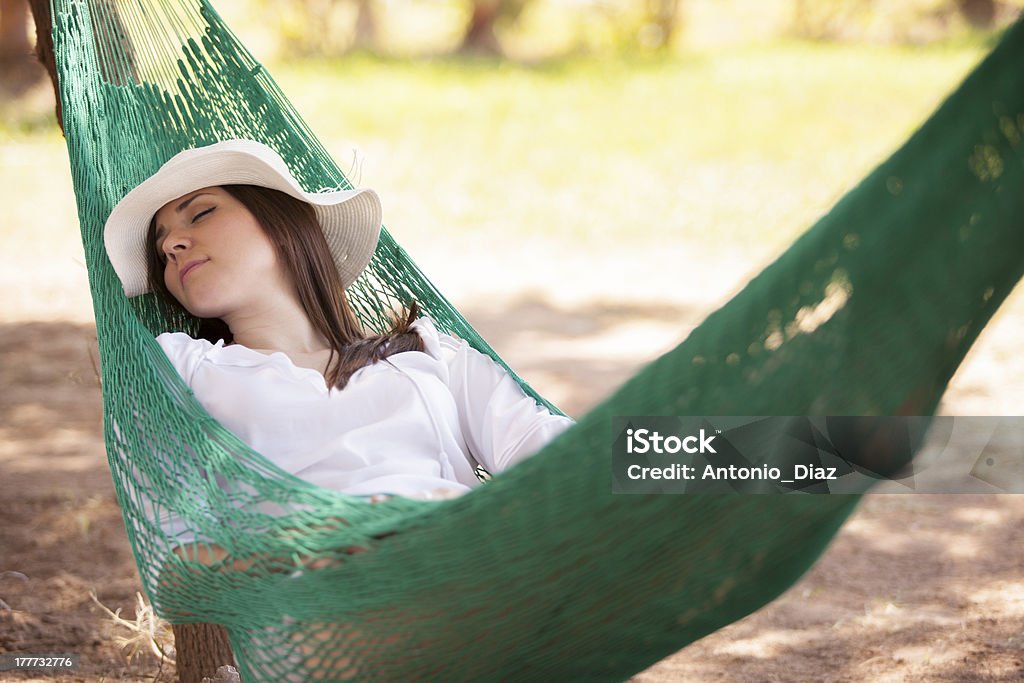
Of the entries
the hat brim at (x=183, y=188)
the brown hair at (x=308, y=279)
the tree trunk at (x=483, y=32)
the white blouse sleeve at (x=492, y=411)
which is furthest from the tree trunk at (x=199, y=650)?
the tree trunk at (x=483, y=32)

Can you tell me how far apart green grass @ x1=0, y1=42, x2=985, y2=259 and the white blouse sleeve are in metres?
3.40

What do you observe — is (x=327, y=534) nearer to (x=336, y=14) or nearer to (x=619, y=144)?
(x=619, y=144)

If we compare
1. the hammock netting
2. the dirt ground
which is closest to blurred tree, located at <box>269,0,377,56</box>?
the dirt ground

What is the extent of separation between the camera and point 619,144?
810cm

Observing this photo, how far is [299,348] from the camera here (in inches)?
75.6

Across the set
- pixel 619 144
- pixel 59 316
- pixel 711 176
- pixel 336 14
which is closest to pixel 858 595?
pixel 59 316

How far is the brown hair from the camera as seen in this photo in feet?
6.33

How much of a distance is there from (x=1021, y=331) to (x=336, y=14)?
34.2ft

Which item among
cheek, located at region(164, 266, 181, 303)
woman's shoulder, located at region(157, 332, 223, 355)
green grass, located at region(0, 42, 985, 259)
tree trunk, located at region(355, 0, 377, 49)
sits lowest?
woman's shoulder, located at region(157, 332, 223, 355)

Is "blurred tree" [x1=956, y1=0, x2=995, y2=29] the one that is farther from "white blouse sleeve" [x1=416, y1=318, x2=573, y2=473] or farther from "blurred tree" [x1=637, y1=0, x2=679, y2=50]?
"white blouse sleeve" [x1=416, y1=318, x2=573, y2=473]

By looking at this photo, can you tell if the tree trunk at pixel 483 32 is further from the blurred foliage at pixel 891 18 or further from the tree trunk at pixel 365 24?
the blurred foliage at pixel 891 18

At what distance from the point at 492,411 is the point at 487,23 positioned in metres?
11.7

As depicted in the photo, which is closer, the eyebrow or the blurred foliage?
the eyebrow

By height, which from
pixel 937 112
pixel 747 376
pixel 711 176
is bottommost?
pixel 747 376
